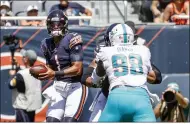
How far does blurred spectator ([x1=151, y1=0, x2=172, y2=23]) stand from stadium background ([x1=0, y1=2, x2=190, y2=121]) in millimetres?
745

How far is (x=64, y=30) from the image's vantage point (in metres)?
8.15

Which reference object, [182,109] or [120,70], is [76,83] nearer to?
[120,70]

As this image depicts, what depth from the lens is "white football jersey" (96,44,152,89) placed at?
21.8 ft

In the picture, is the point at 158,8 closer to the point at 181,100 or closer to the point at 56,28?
the point at 181,100

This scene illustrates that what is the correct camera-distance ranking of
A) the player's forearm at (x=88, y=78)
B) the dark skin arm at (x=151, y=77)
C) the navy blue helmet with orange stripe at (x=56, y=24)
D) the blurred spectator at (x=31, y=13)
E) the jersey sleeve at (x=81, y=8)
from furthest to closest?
the jersey sleeve at (x=81, y=8), the blurred spectator at (x=31, y=13), the navy blue helmet with orange stripe at (x=56, y=24), the player's forearm at (x=88, y=78), the dark skin arm at (x=151, y=77)

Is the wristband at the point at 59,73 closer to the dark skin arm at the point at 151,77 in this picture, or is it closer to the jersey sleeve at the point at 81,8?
the dark skin arm at the point at 151,77

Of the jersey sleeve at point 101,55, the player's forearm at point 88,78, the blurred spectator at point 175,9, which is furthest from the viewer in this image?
the blurred spectator at point 175,9

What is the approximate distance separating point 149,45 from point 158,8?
3.64 ft

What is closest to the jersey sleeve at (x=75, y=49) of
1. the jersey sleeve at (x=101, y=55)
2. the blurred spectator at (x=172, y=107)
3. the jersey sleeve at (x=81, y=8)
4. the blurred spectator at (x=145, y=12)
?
the jersey sleeve at (x=101, y=55)

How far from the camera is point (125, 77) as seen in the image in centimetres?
664

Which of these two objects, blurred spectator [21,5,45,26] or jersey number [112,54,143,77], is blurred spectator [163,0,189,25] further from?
jersey number [112,54,143,77]

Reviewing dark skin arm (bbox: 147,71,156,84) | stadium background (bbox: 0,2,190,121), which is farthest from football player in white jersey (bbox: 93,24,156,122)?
stadium background (bbox: 0,2,190,121)

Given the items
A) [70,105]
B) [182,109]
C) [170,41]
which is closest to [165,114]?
[182,109]

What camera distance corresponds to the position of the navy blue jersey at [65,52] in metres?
8.01
